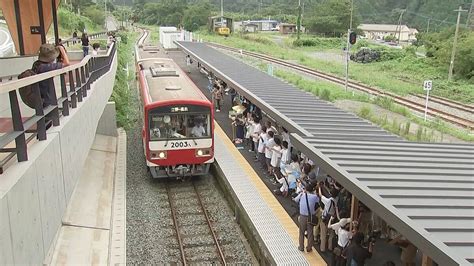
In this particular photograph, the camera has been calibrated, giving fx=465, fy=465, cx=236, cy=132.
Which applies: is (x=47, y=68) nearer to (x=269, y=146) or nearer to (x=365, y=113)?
(x=269, y=146)

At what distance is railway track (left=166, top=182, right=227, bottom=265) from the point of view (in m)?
9.50

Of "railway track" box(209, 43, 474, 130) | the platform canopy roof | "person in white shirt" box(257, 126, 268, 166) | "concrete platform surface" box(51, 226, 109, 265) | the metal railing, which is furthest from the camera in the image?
"railway track" box(209, 43, 474, 130)

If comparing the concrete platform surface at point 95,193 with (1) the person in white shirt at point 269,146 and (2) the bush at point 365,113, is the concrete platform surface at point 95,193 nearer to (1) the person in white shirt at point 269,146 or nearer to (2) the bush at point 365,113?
(1) the person in white shirt at point 269,146

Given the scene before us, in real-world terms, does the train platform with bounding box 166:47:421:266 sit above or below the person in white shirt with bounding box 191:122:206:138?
below

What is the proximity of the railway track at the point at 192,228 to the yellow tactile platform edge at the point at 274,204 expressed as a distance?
4.67 feet

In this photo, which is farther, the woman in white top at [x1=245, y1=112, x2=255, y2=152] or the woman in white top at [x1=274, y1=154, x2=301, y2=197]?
the woman in white top at [x1=245, y1=112, x2=255, y2=152]

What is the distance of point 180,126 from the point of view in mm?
12539

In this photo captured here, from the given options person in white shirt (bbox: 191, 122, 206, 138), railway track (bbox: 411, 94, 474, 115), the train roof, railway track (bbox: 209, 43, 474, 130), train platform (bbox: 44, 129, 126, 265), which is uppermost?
the train roof

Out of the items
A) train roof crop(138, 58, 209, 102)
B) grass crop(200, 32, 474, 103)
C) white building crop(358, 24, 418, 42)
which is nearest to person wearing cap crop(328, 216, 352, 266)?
train roof crop(138, 58, 209, 102)

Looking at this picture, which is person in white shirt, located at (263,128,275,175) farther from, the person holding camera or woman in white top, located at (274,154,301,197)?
the person holding camera

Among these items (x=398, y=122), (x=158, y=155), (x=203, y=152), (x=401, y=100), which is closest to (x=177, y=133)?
(x=158, y=155)

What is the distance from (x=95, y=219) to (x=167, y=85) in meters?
5.08

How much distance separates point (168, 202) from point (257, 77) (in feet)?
24.5

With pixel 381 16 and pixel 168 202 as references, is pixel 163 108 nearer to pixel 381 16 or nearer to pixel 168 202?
pixel 168 202
